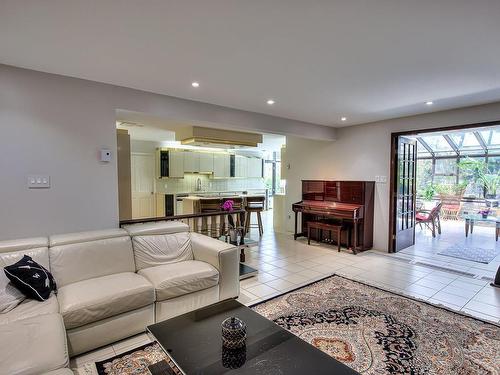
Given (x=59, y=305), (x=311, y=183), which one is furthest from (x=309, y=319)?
(x=311, y=183)

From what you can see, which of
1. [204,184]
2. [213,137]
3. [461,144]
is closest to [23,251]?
[213,137]

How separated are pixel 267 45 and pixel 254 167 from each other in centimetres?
767

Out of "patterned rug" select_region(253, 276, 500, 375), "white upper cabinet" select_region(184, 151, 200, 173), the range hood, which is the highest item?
the range hood

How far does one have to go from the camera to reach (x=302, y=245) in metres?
5.66

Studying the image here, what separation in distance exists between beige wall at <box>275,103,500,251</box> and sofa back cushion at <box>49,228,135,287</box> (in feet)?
14.4

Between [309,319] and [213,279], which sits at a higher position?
[213,279]

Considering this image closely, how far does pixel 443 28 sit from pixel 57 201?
3.71 meters

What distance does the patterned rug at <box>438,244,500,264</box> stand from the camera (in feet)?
15.7

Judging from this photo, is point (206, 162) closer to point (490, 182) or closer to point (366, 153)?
point (366, 153)

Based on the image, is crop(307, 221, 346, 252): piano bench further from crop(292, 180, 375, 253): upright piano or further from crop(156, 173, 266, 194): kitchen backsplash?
crop(156, 173, 266, 194): kitchen backsplash

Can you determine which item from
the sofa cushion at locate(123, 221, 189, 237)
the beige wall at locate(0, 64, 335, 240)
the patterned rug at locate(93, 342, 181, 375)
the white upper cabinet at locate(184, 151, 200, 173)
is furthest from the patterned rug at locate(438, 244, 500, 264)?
the white upper cabinet at locate(184, 151, 200, 173)

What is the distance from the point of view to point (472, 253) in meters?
5.11

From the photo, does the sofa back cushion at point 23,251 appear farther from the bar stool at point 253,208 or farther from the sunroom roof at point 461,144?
the sunroom roof at point 461,144

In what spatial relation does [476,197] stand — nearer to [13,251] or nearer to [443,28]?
[443,28]
